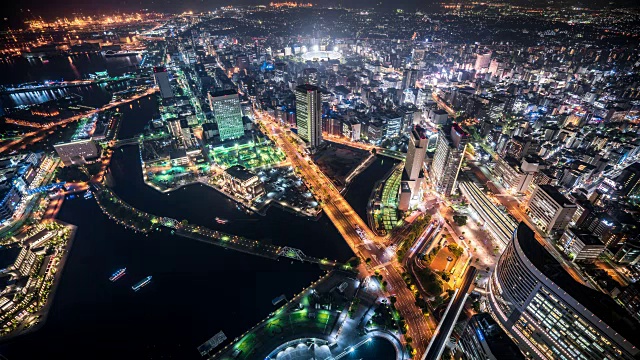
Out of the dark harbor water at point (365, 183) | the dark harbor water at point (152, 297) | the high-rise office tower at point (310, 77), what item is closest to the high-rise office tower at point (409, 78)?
the high-rise office tower at point (310, 77)

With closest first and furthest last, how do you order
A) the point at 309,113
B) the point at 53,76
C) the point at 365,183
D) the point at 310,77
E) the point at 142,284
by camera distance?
the point at 142,284
the point at 365,183
the point at 309,113
the point at 310,77
the point at 53,76


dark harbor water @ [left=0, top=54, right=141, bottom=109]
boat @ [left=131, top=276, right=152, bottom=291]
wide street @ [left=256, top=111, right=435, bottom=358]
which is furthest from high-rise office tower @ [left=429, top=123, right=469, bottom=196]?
dark harbor water @ [left=0, top=54, right=141, bottom=109]

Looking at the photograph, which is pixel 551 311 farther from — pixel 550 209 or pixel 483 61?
pixel 483 61

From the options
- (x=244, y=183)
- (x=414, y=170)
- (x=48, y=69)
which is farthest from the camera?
(x=48, y=69)

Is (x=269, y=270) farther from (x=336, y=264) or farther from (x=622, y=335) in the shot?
(x=622, y=335)

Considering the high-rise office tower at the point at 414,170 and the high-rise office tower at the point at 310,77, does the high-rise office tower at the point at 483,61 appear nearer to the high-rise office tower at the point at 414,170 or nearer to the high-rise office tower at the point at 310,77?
the high-rise office tower at the point at 310,77

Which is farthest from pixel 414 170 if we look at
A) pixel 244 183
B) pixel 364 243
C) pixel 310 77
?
pixel 310 77

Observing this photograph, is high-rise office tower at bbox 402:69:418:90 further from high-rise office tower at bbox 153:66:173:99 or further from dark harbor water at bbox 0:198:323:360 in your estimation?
dark harbor water at bbox 0:198:323:360
